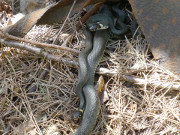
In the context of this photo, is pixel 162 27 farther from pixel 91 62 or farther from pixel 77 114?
pixel 77 114

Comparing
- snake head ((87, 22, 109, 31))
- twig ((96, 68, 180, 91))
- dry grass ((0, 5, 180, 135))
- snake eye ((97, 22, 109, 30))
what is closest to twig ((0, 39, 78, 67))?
dry grass ((0, 5, 180, 135))

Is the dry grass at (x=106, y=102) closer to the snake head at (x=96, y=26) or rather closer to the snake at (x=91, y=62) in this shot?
the snake at (x=91, y=62)

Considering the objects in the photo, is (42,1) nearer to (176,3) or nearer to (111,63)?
(111,63)

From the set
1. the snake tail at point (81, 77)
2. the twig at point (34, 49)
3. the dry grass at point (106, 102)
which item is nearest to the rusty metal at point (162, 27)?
the dry grass at point (106, 102)

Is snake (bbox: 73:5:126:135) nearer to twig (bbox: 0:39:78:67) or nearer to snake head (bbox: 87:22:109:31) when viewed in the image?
snake head (bbox: 87:22:109:31)

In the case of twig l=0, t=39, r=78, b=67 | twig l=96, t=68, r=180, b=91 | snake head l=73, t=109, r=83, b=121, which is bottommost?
snake head l=73, t=109, r=83, b=121

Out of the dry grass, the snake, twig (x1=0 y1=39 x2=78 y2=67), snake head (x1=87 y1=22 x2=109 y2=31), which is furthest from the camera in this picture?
snake head (x1=87 y1=22 x2=109 y2=31)

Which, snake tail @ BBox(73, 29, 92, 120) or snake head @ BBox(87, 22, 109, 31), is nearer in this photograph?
snake tail @ BBox(73, 29, 92, 120)

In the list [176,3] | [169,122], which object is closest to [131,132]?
[169,122]
